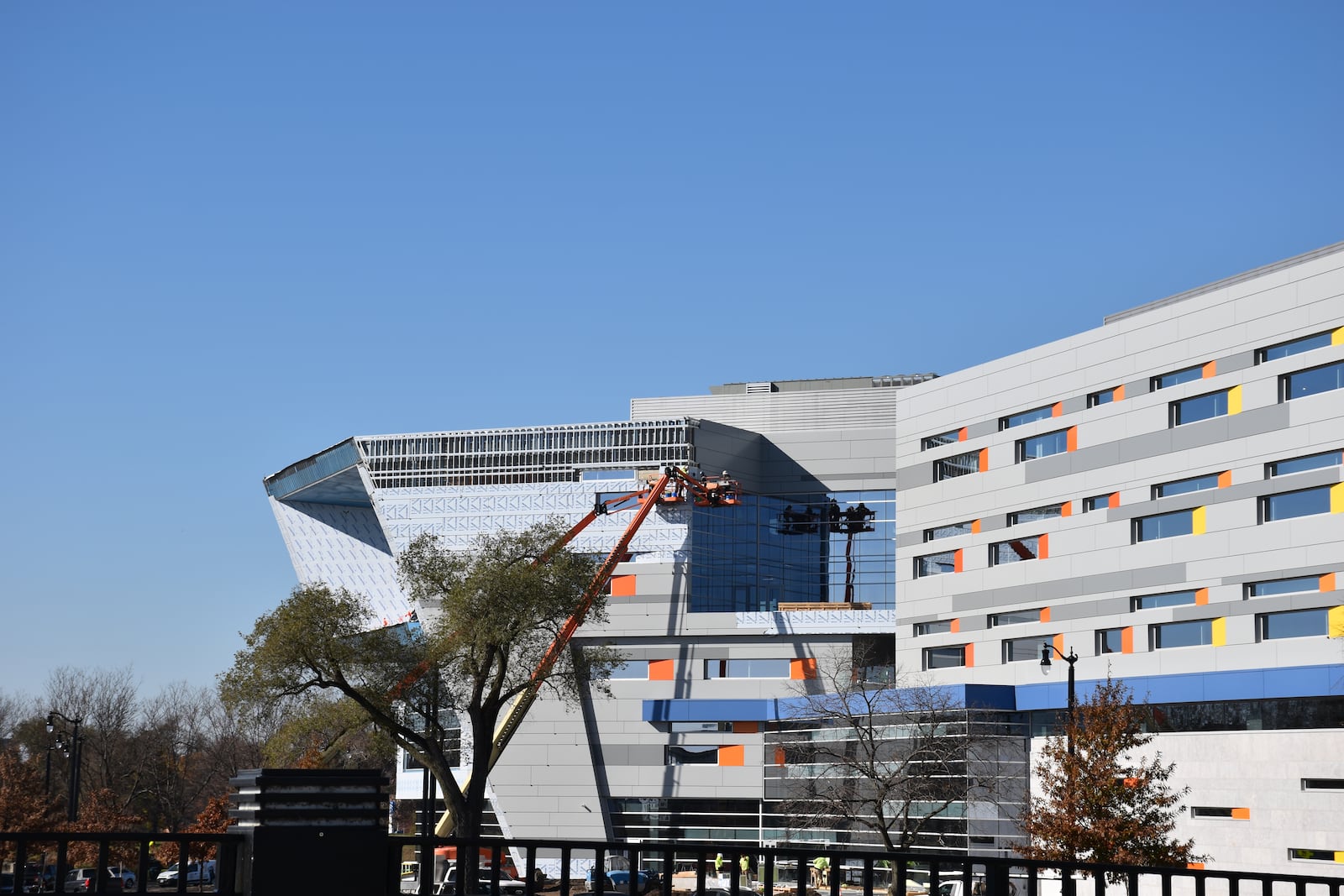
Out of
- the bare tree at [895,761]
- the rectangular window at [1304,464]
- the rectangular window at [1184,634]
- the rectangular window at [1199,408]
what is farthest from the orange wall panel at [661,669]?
the rectangular window at [1304,464]

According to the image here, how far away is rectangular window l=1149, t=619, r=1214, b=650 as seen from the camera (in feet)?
178

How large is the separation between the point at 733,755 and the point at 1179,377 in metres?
30.2

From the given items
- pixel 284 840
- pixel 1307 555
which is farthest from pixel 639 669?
pixel 284 840

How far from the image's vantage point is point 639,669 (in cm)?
7775

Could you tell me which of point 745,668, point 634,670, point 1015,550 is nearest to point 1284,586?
point 1015,550

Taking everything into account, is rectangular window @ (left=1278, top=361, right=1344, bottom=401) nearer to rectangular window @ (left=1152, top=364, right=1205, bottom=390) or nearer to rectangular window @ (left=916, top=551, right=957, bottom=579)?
rectangular window @ (left=1152, top=364, right=1205, bottom=390)

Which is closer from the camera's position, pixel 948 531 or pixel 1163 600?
pixel 1163 600

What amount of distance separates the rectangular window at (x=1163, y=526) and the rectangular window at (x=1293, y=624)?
181 inches

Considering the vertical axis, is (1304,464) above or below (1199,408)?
below

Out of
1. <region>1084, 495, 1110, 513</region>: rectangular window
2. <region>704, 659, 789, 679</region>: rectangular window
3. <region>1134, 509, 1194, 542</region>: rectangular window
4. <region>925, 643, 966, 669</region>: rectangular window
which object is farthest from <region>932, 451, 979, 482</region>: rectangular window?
<region>704, 659, 789, 679</region>: rectangular window

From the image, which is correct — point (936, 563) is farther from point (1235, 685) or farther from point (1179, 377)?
point (1235, 685)

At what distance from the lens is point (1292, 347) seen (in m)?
52.7

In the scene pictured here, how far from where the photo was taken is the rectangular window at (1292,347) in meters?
51.5

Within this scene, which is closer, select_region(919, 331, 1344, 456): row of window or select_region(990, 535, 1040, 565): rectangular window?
select_region(919, 331, 1344, 456): row of window
